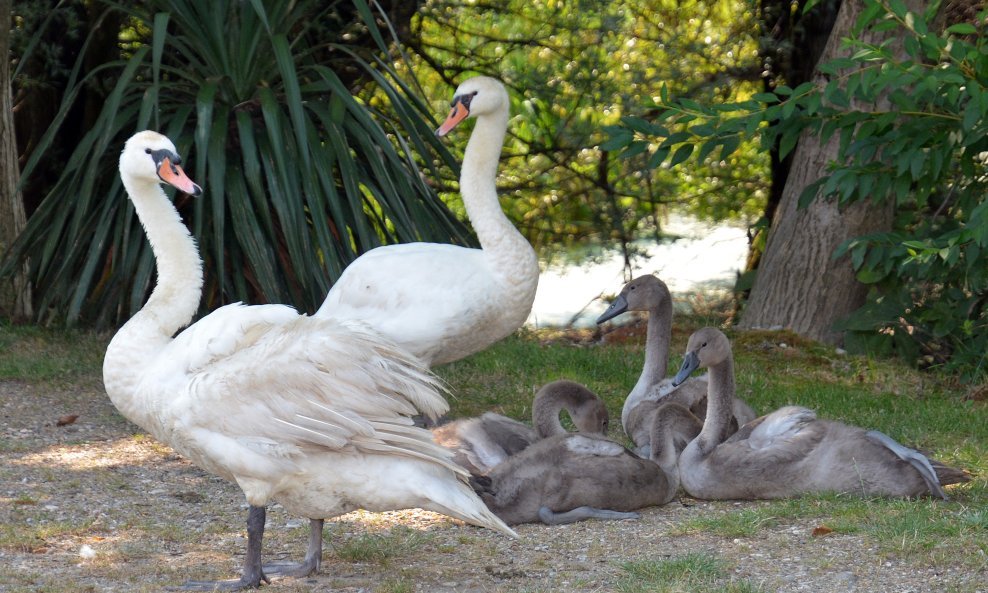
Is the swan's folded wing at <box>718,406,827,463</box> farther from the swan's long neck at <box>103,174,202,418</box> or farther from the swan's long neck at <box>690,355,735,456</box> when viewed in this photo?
the swan's long neck at <box>103,174,202,418</box>

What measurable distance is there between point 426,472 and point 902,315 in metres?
5.14

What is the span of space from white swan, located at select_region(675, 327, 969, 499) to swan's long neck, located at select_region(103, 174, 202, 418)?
7.67 ft

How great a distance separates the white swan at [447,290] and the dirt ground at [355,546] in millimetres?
829

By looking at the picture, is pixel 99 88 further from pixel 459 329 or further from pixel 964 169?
pixel 964 169

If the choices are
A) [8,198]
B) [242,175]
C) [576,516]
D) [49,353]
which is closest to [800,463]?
[576,516]

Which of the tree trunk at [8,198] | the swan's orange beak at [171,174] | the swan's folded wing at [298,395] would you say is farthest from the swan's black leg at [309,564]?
the tree trunk at [8,198]

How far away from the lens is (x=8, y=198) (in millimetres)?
8438

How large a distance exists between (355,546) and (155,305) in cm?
120

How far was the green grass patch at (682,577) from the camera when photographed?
416cm

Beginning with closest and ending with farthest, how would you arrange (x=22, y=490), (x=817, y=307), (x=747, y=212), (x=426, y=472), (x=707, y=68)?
(x=426, y=472) → (x=22, y=490) → (x=817, y=307) → (x=707, y=68) → (x=747, y=212)

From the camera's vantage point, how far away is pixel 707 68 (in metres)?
10.9

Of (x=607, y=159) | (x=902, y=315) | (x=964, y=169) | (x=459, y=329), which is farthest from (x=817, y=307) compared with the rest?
(x=459, y=329)

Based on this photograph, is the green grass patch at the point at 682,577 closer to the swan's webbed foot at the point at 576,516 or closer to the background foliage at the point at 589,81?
the swan's webbed foot at the point at 576,516

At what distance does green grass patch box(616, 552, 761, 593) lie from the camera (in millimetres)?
4156
